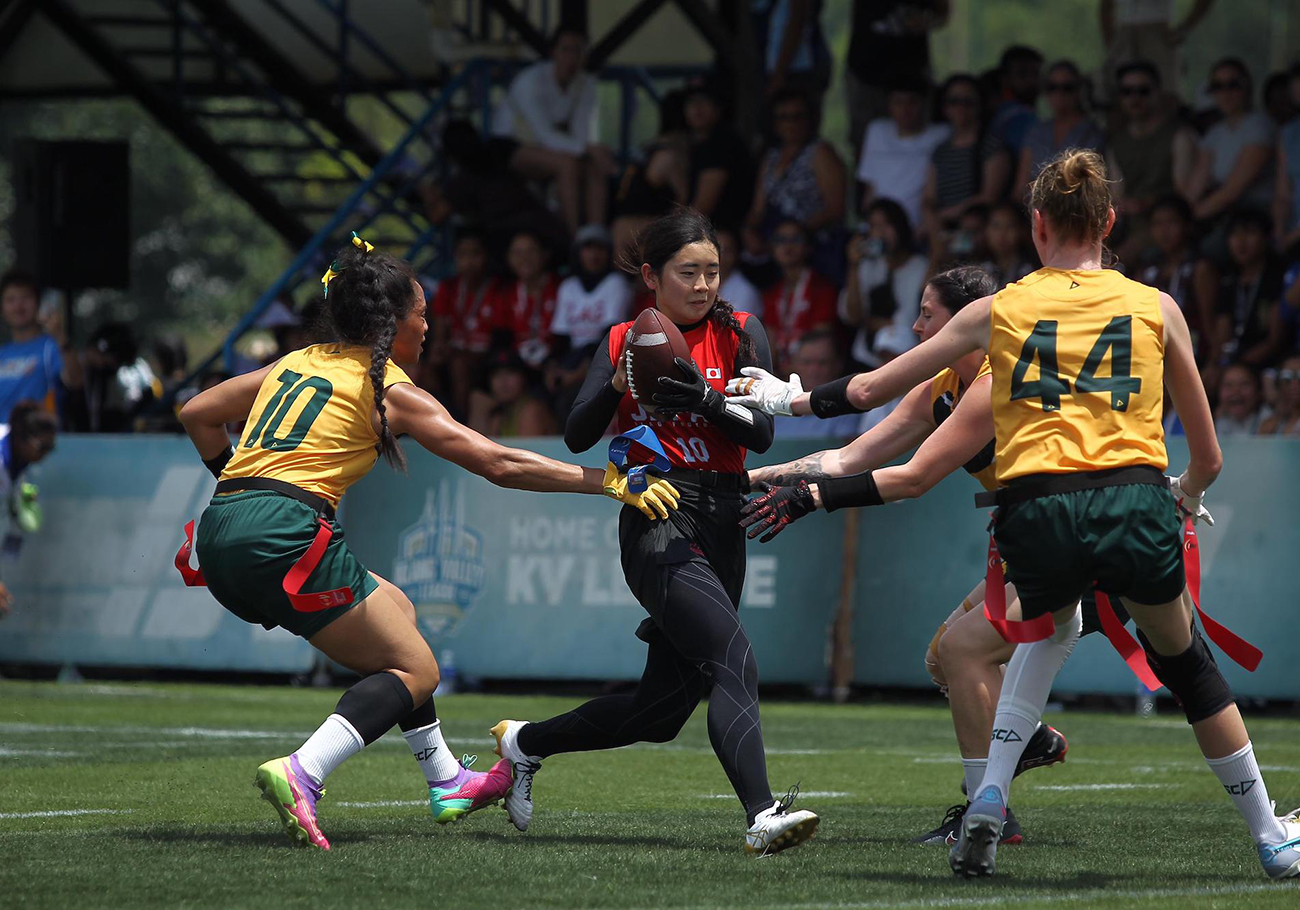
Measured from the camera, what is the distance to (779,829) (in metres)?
5.08

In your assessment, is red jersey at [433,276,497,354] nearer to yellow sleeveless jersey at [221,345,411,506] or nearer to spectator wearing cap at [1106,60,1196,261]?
spectator wearing cap at [1106,60,1196,261]

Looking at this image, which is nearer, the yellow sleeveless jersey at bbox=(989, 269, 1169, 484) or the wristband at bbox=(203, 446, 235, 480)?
the yellow sleeveless jersey at bbox=(989, 269, 1169, 484)

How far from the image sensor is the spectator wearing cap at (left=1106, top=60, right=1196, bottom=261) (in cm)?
1262

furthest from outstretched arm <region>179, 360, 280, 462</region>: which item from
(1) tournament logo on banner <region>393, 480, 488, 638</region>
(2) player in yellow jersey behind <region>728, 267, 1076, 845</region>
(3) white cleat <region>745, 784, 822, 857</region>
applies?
(1) tournament logo on banner <region>393, 480, 488, 638</region>

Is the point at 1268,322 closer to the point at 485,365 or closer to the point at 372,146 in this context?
the point at 485,365

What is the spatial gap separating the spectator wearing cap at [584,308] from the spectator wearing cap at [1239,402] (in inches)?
173

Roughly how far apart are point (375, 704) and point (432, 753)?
1.42ft

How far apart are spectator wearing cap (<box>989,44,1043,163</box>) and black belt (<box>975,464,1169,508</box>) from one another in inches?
346

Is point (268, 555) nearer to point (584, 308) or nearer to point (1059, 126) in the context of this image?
point (584, 308)

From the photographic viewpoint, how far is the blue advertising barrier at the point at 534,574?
10805 millimetres

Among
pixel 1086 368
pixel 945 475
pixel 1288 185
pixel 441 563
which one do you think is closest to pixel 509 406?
pixel 441 563

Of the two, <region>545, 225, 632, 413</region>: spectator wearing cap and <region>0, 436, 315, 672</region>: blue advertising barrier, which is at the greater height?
<region>545, 225, 632, 413</region>: spectator wearing cap

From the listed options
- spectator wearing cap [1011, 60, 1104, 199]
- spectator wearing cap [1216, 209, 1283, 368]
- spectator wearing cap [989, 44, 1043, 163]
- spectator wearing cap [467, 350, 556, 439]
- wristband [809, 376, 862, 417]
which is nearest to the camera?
wristband [809, 376, 862, 417]

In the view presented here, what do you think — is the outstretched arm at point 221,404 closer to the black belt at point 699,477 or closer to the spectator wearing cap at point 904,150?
the black belt at point 699,477
